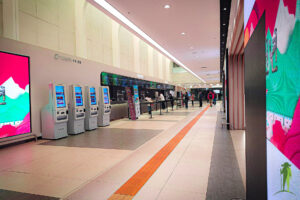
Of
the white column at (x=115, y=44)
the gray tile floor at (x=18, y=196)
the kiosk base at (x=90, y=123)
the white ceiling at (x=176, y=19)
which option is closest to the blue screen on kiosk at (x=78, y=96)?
the kiosk base at (x=90, y=123)

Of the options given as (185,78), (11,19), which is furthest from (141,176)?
(185,78)

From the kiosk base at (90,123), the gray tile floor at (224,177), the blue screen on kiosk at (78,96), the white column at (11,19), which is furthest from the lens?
the kiosk base at (90,123)

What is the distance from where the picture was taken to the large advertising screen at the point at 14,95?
4.79 metres

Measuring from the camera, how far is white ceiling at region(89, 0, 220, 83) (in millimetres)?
4332

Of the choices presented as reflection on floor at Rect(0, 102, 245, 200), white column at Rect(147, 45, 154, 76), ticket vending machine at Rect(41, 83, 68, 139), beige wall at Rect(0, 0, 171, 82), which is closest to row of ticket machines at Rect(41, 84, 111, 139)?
ticket vending machine at Rect(41, 83, 68, 139)

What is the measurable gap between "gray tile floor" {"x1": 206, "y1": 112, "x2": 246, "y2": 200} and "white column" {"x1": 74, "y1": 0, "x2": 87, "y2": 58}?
673cm

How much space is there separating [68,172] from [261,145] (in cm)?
290

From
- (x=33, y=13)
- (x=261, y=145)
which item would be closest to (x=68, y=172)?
(x=261, y=145)

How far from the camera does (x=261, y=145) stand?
49.6 inches

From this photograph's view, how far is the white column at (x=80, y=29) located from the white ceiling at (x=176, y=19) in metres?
3.32

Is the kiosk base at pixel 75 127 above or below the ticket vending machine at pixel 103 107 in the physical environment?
below

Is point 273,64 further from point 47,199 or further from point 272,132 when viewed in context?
point 47,199

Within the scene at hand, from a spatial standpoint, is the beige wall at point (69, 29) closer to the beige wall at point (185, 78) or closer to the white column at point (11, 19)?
the white column at point (11, 19)

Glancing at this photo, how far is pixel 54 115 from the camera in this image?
18.5 ft
